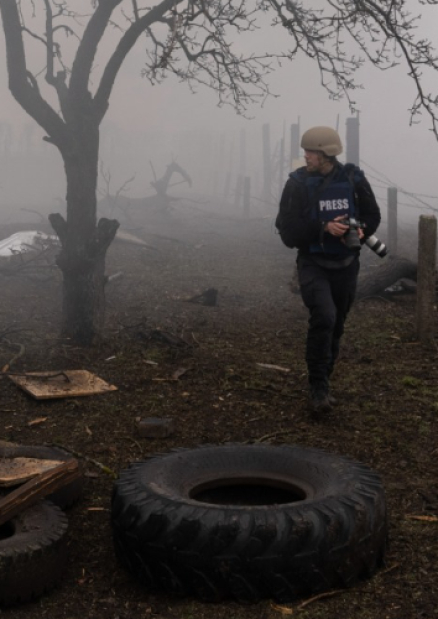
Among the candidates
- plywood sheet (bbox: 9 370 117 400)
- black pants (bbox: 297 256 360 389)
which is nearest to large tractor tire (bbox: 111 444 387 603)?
black pants (bbox: 297 256 360 389)

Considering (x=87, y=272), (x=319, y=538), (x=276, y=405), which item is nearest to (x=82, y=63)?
(x=87, y=272)

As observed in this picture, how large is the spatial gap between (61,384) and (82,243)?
2.48m

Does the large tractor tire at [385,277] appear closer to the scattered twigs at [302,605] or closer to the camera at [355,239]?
the camera at [355,239]

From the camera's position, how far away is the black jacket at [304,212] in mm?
5746

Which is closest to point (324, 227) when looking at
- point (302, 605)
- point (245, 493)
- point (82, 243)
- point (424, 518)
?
point (245, 493)

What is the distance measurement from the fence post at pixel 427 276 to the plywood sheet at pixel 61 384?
321cm

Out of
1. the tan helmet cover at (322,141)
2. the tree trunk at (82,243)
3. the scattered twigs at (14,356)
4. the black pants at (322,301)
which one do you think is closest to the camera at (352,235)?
the black pants at (322,301)

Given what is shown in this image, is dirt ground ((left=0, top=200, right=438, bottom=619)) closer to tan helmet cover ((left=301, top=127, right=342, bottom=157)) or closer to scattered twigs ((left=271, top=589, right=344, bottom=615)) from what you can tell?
scattered twigs ((left=271, top=589, right=344, bottom=615))

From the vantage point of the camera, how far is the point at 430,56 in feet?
28.1

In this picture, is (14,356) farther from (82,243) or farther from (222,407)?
(222,407)

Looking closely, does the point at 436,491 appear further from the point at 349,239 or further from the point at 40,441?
the point at 40,441

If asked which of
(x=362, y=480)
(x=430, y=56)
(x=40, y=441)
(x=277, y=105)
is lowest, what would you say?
(x=40, y=441)

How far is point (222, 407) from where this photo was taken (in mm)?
6492

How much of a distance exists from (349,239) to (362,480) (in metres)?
2.06
